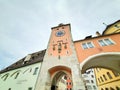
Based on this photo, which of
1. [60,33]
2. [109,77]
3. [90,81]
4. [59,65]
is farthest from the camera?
[90,81]

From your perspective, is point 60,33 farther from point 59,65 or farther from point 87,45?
point 59,65

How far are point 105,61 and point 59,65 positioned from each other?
8693 mm

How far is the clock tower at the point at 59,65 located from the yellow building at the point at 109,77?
13.5 meters

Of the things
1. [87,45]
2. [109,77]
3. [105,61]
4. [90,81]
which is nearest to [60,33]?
[87,45]

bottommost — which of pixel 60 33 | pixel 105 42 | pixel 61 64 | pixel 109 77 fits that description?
pixel 61 64

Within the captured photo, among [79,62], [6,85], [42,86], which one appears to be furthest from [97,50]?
[6,85]

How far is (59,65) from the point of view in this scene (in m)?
15.9

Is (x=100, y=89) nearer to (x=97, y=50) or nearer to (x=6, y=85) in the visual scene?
(x=97, y=50)

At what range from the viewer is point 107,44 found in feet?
56.4

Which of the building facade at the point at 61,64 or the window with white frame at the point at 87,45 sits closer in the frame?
the building facade at the point at 61,64

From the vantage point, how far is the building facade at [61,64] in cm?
1506

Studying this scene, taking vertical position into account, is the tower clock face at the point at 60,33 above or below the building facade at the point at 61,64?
above

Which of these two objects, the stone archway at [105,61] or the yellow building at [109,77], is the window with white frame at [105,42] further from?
the yellow building at [109,77]

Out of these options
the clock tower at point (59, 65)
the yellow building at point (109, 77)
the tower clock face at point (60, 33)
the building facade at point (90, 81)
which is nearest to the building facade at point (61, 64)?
the clock tower at point (59, 65)
